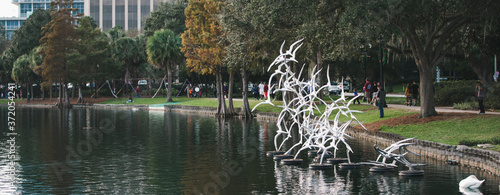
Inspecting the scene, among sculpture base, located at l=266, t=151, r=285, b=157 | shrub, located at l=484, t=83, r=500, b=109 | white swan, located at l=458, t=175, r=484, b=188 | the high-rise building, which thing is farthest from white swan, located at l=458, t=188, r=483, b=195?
the high-rise building

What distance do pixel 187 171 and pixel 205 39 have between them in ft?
77.9

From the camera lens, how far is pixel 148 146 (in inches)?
935

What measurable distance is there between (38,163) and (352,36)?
12.5 metres

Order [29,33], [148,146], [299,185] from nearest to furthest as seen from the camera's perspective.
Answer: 1. [299,185]
2. [148,146]
3. [29,33]

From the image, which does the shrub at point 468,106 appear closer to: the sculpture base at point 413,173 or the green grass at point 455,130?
the green grass at point 455,130

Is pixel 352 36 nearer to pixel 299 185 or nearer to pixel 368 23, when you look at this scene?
pixel 368 23

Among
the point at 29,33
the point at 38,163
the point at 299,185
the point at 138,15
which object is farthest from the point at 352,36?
the point at 138,15

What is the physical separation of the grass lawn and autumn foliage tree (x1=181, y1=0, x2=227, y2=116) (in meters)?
17.5

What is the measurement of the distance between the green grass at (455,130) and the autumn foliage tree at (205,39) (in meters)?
17.5

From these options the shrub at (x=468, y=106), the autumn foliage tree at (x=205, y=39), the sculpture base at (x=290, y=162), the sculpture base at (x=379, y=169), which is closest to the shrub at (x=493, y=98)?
the shrub at (x=468, y=106)

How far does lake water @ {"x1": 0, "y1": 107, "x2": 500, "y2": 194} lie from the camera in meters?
14.5

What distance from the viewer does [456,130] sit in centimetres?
2186

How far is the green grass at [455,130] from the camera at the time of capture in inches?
772

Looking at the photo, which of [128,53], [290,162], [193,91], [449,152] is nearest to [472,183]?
[449,152]
